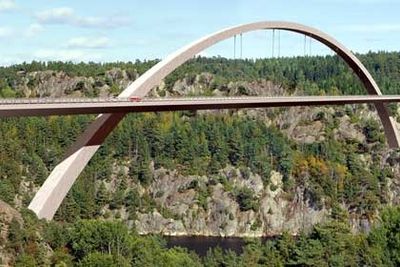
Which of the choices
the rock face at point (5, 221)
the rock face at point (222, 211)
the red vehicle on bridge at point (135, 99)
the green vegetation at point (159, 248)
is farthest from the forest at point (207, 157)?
the red vehicle on bridge at point (135, 99)

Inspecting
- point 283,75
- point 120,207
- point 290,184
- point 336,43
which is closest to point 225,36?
point 336,43

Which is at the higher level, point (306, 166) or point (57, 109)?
point (57, 109)

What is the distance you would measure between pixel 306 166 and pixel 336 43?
116 feet

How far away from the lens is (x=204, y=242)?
54.1 m

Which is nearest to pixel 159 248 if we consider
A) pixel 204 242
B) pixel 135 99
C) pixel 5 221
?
pixel 135 99

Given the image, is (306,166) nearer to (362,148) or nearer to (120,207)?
(362,148)

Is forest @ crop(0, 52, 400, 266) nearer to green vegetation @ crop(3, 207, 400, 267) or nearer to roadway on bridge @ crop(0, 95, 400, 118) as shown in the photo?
green vegetation @ crop(3, 207, 400, 267)

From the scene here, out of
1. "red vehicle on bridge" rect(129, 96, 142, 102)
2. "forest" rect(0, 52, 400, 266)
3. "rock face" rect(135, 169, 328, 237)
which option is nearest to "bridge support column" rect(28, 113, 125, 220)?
"red vehicle on bridge" rect(129, 96, 142, 102)

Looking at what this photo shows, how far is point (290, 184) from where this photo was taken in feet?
203

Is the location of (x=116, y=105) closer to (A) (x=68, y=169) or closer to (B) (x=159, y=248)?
(A) (x=68, y=169)

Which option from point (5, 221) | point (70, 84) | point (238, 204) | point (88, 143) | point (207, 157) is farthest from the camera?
point (70, 84)

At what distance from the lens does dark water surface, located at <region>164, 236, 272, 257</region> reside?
168 ft

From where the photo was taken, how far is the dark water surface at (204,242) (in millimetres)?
51125

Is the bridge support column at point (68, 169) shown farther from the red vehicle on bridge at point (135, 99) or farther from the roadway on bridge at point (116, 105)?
the roadway on bridge at point (116, 105)
